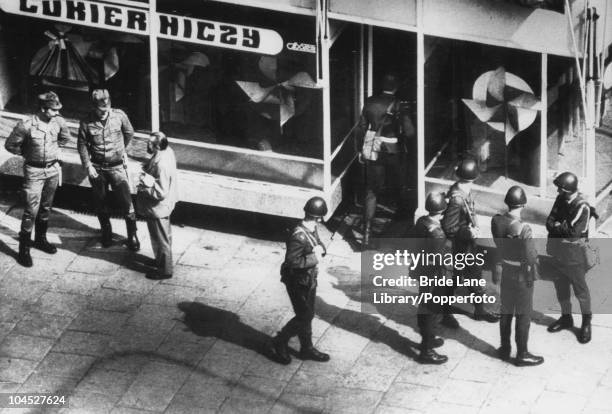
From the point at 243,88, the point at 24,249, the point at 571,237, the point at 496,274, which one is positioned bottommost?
the point at 24,249

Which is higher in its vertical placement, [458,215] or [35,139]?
[35,139]

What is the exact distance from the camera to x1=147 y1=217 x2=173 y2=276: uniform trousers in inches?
561

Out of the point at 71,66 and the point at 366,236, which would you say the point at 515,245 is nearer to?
the point at 366,236

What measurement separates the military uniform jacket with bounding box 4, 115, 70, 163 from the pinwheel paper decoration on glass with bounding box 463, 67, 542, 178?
4344mm

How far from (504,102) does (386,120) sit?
1.29 metres

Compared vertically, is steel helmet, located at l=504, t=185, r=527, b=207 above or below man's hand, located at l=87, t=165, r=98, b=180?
above

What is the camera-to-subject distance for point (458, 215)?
1323cm

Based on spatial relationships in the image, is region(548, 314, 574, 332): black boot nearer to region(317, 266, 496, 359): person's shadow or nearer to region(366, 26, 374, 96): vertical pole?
region(317, 266, 496, 359): person's shadow

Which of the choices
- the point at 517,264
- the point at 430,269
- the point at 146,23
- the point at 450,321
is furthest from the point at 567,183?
the point at 146,23

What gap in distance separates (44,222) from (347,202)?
11.3 ft

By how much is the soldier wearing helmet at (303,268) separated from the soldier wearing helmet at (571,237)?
85.7 inches

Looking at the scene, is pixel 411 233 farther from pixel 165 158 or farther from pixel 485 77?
pixel 165 158

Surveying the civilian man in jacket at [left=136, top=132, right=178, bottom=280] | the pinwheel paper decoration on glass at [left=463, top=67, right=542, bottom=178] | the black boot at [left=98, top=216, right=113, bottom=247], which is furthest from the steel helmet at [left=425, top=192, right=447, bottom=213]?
the black boot at [left=98, top=216, right=113, bottom=247]

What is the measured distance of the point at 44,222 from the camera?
14828 millimetres
